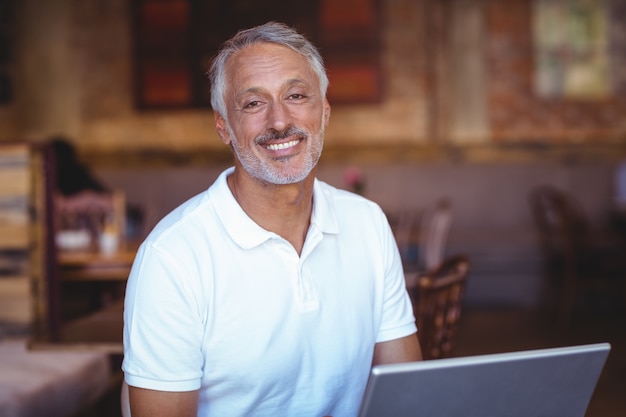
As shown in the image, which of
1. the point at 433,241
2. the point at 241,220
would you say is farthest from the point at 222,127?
the point at 433,241

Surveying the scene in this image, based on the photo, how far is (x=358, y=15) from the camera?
722cm

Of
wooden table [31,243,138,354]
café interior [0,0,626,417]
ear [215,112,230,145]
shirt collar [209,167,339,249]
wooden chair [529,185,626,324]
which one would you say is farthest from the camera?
café interior [0,0,626,417]

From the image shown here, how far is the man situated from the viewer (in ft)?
4.34

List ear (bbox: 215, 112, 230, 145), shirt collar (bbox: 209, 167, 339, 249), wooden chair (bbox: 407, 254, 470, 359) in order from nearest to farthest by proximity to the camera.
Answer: shirt collar (bbox: 209, 167, 339, 249), ear (bbox: 215, 112, 230, 145), wooden chair (bbox: 407, 254, 470, 359)

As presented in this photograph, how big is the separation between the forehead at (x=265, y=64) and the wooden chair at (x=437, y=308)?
2.15 feet

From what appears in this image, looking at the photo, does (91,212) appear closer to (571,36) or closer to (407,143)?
(407,143)

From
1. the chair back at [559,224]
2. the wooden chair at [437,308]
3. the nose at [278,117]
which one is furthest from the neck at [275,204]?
the chair back at [559,224]

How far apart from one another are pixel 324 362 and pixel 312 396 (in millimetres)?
66

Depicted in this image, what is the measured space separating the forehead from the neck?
0.60ft

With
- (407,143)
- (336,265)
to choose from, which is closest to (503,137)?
(407,143)

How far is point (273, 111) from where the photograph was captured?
1463mm

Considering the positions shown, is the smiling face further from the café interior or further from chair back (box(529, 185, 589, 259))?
the café interior

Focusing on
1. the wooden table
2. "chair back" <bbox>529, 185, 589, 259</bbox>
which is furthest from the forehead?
"chair back" <bbox>529, 185, 589, 259</bbox>

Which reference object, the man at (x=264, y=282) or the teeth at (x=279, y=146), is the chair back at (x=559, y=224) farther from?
the teeth at (x=279, y=146)
